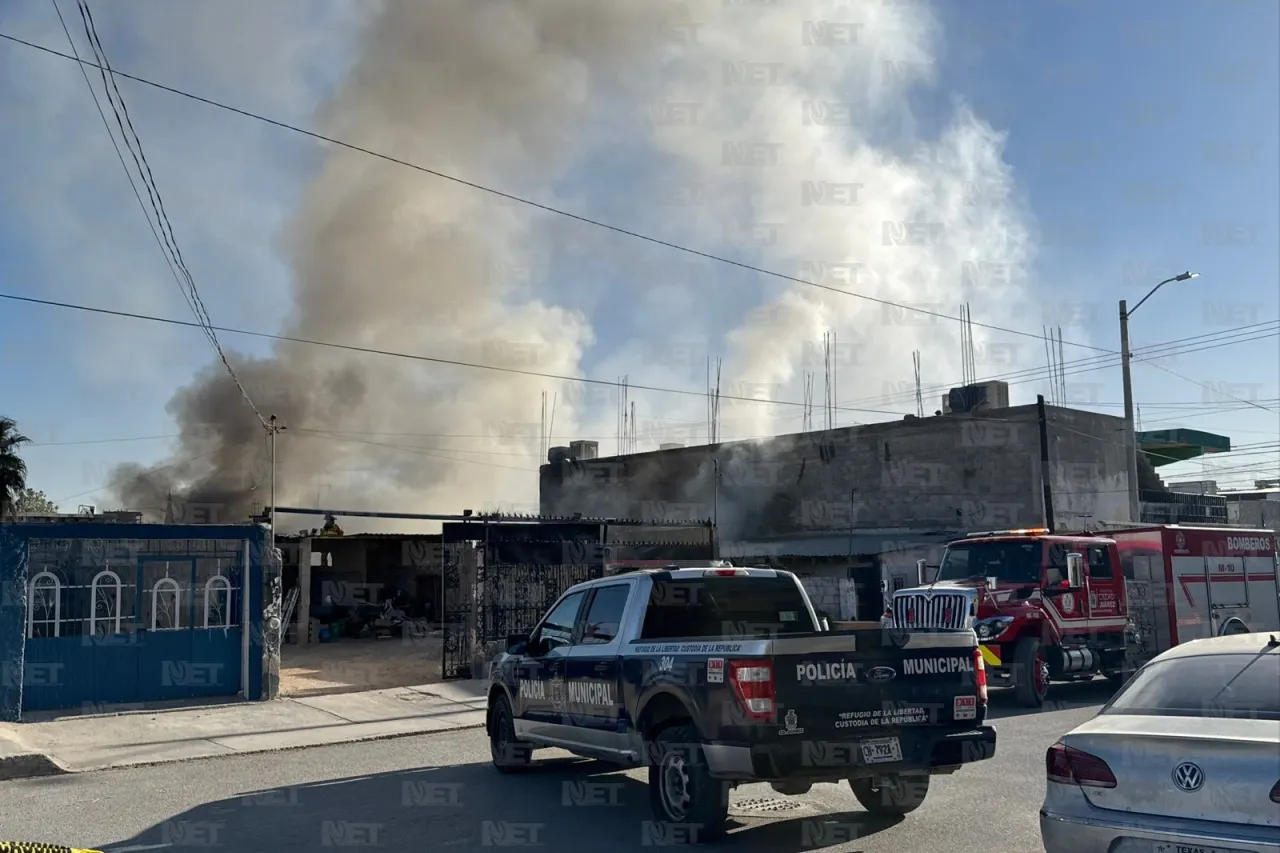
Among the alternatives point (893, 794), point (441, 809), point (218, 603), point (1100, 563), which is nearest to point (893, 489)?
point (1100, 563)

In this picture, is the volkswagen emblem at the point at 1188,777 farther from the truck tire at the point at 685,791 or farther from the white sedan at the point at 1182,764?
the truck tire at the point at 685,791

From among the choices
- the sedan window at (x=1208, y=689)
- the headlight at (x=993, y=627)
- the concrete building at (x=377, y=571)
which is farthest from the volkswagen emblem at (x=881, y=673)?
the concrete building at (x=377, y=571)

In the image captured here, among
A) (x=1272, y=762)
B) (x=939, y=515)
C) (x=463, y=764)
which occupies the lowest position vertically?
(x=463, y=764)

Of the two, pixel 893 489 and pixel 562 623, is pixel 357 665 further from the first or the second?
pixel 893 489

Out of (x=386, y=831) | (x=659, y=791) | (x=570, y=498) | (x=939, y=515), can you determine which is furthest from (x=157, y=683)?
(x=570, y=498)

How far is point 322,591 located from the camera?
106ft

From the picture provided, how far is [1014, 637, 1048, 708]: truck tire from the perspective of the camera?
1417cm

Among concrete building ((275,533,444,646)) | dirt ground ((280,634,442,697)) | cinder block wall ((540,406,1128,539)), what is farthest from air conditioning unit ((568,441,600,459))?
dirt ground ((280,634,442,697))

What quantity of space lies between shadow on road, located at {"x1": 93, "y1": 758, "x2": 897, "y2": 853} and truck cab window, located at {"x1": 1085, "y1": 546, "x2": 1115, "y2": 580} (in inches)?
365

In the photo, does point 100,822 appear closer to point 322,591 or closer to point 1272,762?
point 1272,762

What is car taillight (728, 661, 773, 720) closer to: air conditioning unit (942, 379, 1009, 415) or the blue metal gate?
the blue metal gate

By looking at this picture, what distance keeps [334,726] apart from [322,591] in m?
20.0

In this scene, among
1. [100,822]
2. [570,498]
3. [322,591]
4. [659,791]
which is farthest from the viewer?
[570,498]

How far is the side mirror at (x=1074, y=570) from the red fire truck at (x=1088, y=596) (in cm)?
1
